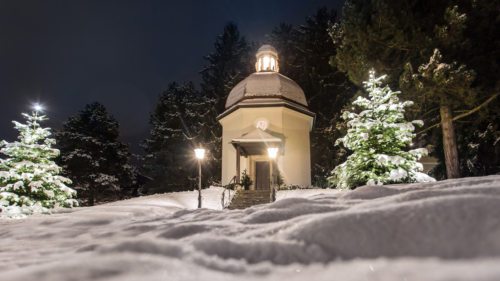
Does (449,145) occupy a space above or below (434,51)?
below

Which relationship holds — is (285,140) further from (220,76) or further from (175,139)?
(220,76)

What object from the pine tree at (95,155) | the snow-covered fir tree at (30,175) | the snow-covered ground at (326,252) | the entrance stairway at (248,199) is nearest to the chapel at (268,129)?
the entrance stairway at (248,199)

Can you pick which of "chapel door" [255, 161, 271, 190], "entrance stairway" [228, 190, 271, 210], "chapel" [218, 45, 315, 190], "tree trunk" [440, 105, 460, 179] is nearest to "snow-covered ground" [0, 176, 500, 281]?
"tree trunk" [440, 105, 460, 179]

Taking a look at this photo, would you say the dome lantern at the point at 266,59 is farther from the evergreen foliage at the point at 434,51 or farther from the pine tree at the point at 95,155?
the pine tree at the point at 95,155

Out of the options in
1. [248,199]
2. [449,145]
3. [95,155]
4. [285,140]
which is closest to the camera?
[449,145]

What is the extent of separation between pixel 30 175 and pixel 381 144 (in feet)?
41.9

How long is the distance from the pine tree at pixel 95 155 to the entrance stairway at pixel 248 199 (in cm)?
1745

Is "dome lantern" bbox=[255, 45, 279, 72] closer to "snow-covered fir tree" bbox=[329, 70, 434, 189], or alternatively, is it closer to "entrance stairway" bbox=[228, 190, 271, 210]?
"entrance stairway" bbox=[228, 190, 271, 210]

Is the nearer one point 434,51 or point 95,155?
point 434,51

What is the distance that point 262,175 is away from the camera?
2136 centimetres

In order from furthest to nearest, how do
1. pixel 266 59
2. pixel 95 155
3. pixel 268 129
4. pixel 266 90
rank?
1. pixel 95 155
2. pixel 266 59
3. pixel 266 90
4. pixel 268 129

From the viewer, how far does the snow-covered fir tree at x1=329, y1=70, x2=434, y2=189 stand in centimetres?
1106

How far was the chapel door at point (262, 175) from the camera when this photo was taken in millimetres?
21266

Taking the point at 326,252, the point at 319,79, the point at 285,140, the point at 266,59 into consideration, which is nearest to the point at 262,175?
the point at 285,140
